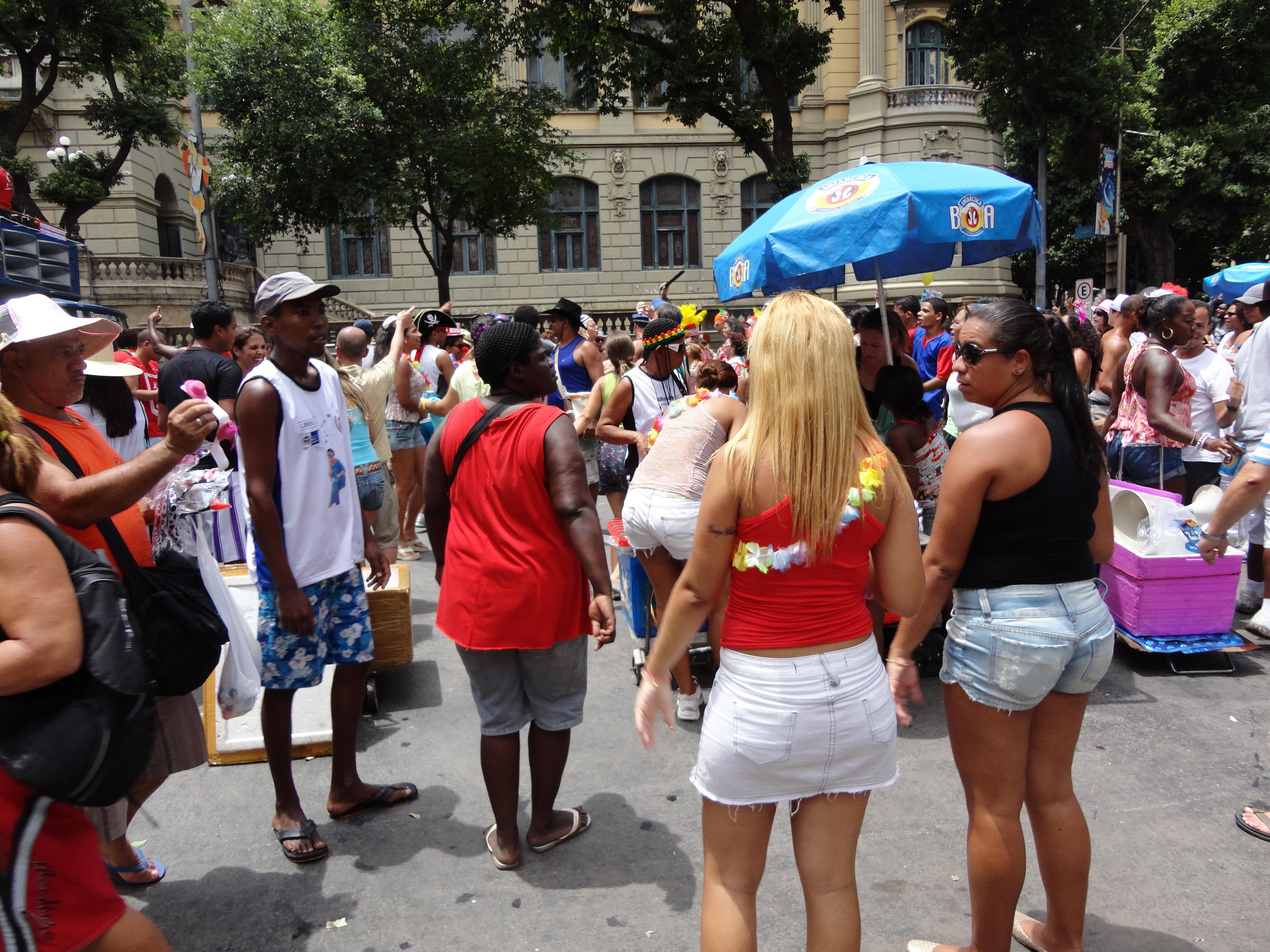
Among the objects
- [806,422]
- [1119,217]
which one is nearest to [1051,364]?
[806,422]

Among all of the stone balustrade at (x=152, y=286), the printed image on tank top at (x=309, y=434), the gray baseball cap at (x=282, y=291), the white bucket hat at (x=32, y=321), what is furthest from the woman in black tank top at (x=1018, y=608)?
the stone balustrade at (x=152, y=286)

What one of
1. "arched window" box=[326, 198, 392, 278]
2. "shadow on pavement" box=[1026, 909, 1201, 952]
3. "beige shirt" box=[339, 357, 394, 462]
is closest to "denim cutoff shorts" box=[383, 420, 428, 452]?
"beige shirt" box=[339, 357, 394, 462]

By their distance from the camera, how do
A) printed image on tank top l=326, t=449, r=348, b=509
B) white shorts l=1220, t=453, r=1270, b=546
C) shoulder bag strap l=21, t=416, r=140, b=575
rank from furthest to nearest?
white shorts l=1220, t=453, r=1270, b=546 < printed image on tank top l=326, t=449, r=348, b=509 < shoulder bag strap l=21, t=416, r=140, b=575

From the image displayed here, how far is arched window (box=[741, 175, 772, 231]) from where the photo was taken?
30.6m

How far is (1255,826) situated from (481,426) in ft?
10.6

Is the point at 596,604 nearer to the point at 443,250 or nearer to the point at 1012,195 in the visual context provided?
the point at 1012,195

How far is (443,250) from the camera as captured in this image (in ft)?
68.6

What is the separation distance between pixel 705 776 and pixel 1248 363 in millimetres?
5204

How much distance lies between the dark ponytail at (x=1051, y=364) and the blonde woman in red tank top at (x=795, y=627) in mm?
568

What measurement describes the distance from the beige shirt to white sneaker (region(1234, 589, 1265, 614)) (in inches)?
225

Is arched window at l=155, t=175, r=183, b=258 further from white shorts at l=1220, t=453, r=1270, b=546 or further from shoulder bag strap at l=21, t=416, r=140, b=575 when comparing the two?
white shorts at l=1220, t=453, r=1270, b=546

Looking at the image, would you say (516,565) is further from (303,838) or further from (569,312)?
(569,312)

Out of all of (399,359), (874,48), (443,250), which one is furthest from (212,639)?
(874,48)

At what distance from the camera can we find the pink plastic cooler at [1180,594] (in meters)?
4.85
